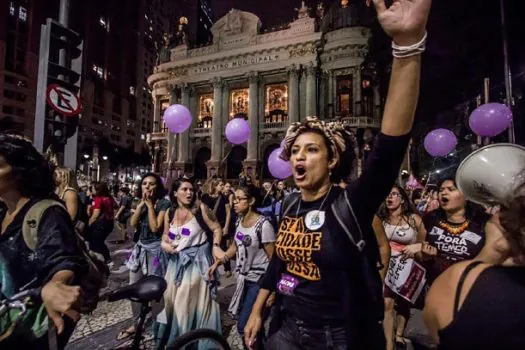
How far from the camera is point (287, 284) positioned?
1844mm

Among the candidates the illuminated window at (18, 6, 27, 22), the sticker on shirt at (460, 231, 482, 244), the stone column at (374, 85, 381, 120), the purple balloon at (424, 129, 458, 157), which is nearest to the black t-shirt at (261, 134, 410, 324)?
the sticker on shirt at (460, 231, 482, 244)

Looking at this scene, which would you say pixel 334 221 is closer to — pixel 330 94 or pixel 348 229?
pixel 348 229

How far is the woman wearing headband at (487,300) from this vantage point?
2.98 ft

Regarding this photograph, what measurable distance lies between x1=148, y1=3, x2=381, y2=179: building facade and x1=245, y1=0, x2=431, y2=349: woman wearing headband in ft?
86.3

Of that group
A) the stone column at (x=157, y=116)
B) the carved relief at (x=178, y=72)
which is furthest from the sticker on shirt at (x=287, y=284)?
the stone column at (x=157, y=116)

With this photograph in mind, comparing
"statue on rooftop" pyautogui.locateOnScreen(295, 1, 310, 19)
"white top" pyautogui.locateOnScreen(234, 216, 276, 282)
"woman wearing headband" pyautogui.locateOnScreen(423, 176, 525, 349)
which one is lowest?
"white top" pyautogui.locateOnScreen(234, 216, 276, 282)

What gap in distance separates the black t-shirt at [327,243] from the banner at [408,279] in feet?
7.99

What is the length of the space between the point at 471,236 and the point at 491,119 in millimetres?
6272

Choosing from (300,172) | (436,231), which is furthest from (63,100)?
(436,231)

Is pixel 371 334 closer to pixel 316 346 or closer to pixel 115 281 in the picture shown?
pixel 316 346

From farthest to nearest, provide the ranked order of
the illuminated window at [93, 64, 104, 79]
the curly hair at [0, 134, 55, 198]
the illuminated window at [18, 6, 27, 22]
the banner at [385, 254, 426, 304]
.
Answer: the illuminated window at [93, 64, 104, 79] < the illuminated window at [18, 6, 27, 22] < the banner at [385, 254, 426, 304] < the curly hair at [0, 134, 55, 198]

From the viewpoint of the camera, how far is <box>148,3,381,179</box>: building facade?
29234mm

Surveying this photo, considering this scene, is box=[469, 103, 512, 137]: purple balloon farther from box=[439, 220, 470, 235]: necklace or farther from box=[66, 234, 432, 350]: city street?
box=[439, 220, 470, 235]: necklace

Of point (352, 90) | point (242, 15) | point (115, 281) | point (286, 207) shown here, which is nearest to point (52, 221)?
point (286, 207)
